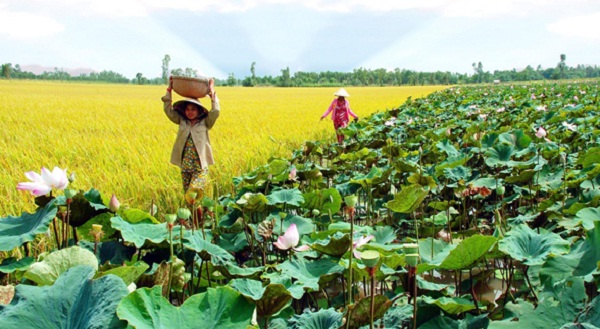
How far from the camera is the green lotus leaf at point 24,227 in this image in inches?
54.6

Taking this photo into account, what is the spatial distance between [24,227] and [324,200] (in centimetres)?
120

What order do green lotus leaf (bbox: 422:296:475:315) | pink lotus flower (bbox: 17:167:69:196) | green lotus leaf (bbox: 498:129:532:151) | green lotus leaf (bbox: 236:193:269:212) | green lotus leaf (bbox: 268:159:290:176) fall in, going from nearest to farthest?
1. green lotus leaf (bbox: 422:296:475:315)
2. pink lotus flower (bbox: 17:167:69:196)
3. green lotus leaf (bbox: 236:193:269:212)
4. green lotus leaf (bbox: 268:159:290:176)
5. green lotus leaf (bbox: 498:129:532:151)

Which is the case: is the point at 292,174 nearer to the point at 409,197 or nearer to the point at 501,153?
the point at 409,197

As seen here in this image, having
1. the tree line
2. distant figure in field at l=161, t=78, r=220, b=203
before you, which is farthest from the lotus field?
the tree line

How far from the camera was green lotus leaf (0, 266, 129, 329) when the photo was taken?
82cm

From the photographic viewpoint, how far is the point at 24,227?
5.08ft

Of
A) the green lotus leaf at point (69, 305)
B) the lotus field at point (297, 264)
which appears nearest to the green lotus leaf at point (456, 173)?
the lotus field at point (297, 264)

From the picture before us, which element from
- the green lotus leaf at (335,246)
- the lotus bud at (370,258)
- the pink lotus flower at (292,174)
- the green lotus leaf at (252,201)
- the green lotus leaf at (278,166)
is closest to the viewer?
the lotus bud at (370,258)

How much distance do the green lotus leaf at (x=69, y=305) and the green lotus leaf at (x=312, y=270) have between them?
0.55 metres

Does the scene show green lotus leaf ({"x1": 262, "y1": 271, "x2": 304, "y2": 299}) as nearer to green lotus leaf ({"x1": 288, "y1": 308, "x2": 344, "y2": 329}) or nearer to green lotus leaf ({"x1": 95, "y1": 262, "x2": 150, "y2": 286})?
green lotus leaf ({"x1": 288, "y1": 308, "x2": 344, "y2": 329})

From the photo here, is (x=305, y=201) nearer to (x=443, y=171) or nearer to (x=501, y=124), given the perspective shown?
(x=443, y=171)

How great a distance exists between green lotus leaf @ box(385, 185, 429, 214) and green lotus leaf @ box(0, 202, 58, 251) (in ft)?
3.41

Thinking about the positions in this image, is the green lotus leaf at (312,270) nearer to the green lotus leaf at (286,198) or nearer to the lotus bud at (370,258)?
the lotus bud at (370,258)

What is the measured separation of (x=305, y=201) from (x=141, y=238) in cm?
96
